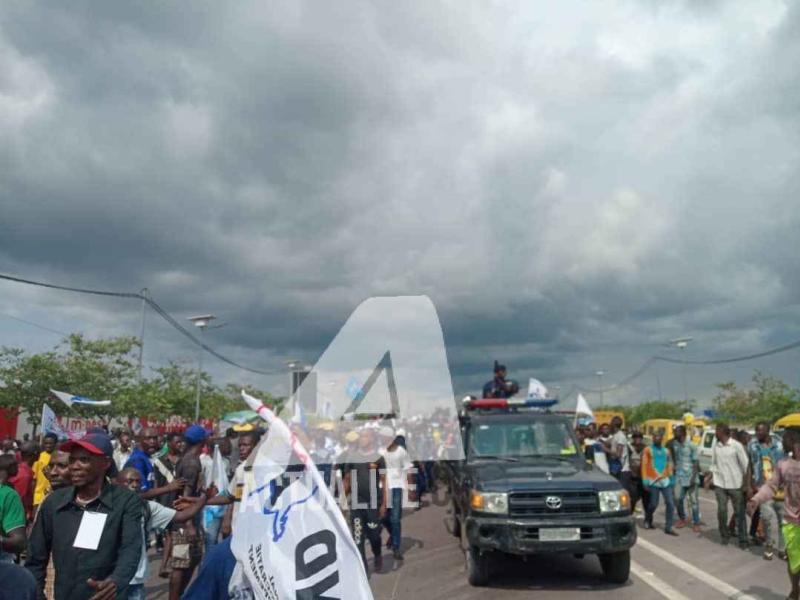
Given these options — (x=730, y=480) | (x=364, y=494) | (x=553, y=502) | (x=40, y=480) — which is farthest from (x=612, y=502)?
(x=40, y=480)

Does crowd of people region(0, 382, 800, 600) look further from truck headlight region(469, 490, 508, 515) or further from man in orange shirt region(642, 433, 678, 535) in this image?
truck headlight region(469, 490, 508, 515)

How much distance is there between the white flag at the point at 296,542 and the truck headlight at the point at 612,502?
5130 mm

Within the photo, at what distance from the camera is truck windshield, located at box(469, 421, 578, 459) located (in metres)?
8.42

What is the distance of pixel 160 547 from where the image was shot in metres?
10.3

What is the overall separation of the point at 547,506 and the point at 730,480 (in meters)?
4.28

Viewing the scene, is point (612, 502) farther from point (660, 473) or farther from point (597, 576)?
point (660, 473)

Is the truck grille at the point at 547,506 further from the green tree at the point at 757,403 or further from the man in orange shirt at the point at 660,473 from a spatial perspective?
the green tree at the point at 757,403

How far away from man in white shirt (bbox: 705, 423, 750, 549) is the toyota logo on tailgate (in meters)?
4.11

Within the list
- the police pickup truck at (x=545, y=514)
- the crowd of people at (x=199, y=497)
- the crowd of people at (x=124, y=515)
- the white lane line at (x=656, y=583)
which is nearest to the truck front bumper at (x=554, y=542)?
the police pickup truck at (x=545, y=514)

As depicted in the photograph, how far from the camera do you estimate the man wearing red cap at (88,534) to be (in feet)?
10.6

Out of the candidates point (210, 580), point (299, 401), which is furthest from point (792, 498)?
point (299, 401)

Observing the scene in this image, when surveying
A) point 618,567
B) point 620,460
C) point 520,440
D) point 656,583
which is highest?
point 520,440

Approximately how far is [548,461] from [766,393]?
3038 centimetres

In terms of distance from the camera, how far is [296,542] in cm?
252
